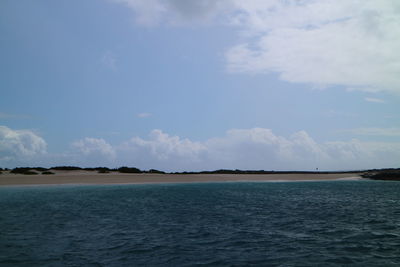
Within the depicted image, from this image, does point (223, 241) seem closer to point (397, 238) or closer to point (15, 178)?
point (397, 238)

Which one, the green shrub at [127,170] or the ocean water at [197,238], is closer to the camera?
the ocean water at [197,238]

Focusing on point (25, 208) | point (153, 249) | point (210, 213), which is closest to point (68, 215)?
point (25, 208)

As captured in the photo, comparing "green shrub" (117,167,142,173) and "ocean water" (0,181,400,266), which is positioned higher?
"green shrub" (117,167,142,173)

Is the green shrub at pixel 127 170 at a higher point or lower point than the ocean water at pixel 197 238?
higher

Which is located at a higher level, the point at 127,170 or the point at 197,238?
the point at 127,170

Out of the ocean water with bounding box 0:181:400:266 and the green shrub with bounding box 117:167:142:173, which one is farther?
the green shrub with bounding box 117:167:142:173

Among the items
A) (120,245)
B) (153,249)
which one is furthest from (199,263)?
(120,245)

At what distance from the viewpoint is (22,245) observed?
47.6ft

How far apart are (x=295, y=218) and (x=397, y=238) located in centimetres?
722

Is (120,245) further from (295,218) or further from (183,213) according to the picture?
(295,218)

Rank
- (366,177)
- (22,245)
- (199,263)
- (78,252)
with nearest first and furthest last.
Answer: (199,263) → (78,252) → (22,245) → (366,177)

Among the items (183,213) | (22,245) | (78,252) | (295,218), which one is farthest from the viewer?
(183,213)

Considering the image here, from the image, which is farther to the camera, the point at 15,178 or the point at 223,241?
the point at 15,178

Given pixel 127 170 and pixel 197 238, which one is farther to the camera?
pixel 127 170
